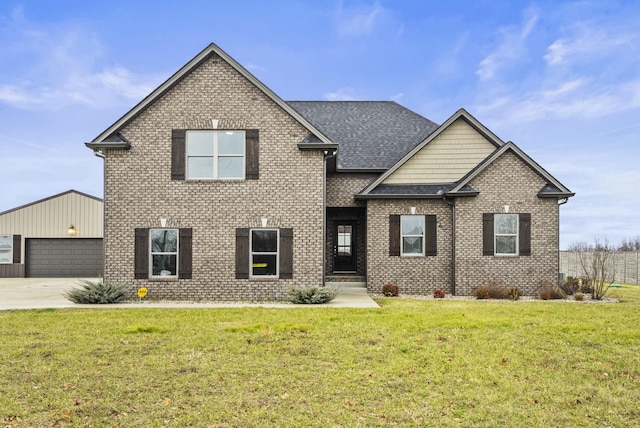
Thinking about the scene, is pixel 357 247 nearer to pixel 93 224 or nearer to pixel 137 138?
pixel 137 138

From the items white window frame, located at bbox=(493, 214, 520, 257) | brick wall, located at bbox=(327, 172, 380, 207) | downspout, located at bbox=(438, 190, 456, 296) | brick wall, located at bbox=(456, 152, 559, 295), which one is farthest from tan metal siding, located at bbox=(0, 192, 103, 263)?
white window frame, located at bbox=(493, 214, 520, 257)

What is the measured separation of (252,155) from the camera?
15461mm

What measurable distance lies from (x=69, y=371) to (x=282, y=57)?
1666 centimetres

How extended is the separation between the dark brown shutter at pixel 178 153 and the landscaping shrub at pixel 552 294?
41.9 ft

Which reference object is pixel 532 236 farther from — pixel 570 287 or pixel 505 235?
pixel 570 287

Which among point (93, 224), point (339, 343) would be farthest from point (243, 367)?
point (93, 224)

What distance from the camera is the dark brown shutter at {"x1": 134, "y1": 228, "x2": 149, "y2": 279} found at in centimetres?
1535

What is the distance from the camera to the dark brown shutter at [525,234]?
17125 millimetres

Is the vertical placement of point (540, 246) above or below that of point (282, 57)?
below

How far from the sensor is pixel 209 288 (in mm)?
15391

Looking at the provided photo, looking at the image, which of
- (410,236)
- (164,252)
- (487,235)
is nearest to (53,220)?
(164,252)

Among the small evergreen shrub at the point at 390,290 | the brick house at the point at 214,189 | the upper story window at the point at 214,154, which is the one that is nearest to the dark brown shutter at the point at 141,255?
the brick house at the point at 214,189

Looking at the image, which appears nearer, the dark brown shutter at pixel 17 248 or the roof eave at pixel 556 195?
the roof eave at pixel 556 195

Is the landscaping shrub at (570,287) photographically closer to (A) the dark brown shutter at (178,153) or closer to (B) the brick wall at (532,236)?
(B) the brick wall at (532,236)
